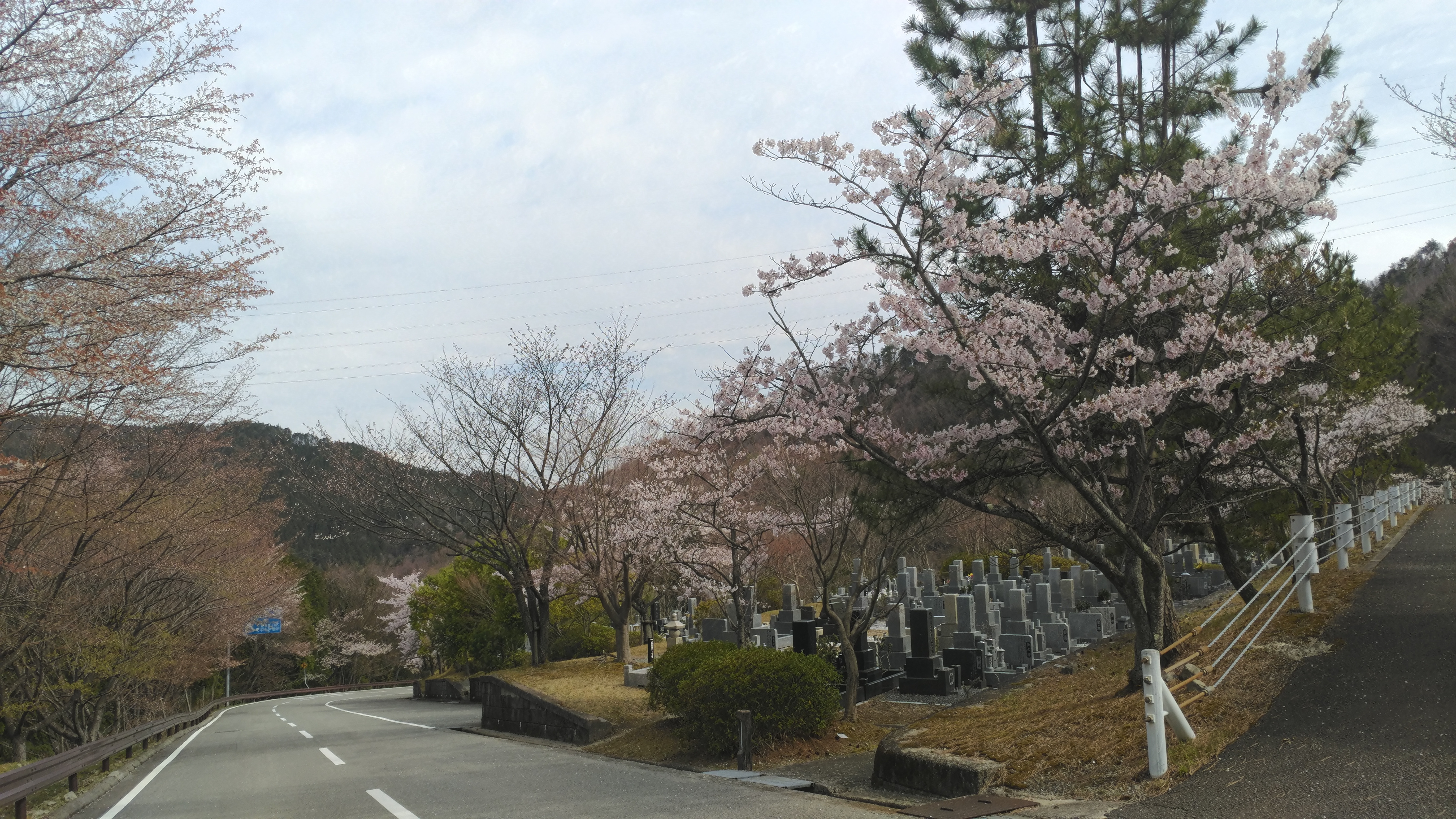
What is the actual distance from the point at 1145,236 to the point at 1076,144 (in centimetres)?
178

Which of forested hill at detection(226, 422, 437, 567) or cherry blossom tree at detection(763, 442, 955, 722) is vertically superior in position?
forested hill at detection(226, 422, 437, 567)

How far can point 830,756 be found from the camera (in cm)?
1101

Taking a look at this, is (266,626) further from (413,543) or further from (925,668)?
(925,668)

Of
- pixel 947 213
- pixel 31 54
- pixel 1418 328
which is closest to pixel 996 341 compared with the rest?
pixel 947 213

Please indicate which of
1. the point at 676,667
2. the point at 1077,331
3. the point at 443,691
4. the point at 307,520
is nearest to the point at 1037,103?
the point at 1077,331

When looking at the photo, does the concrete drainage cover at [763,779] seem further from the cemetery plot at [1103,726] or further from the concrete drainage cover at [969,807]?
the concrete drainage cover at [969,807]

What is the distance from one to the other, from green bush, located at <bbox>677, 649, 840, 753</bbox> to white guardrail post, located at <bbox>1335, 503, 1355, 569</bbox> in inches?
293

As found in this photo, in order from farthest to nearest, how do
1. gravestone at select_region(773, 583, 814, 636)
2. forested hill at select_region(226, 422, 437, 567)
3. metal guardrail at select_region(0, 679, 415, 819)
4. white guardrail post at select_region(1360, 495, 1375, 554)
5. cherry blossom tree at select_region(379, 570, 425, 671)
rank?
cherry blossom tree at select_region(379, 570, 425, 671)
forested hill at select_region(226, 422, 437, 567)
gravestone at select_region(773, 583, 814, 636)
white guardrail post at select_region(1360, 495, 1375, 554)
metal guardrail at select_region(0, 679, 415, 819)

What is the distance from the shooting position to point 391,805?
8.46m

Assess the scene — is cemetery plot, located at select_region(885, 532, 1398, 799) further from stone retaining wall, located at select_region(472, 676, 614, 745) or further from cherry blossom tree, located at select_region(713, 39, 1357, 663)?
stone retaining wall, located at select_region(472, 676, 614, 745)

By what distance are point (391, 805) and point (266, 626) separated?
3829 centimetres

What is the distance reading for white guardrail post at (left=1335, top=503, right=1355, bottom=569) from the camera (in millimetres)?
12617

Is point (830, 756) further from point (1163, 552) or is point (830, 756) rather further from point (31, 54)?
point (31, 54)

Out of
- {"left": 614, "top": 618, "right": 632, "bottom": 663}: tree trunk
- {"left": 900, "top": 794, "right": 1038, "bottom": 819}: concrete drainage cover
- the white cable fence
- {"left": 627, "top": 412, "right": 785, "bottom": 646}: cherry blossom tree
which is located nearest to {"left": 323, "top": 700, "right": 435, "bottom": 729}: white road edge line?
{"left": 614, "top": 618, "right": 632, "bottom": 663}: tree trunk
